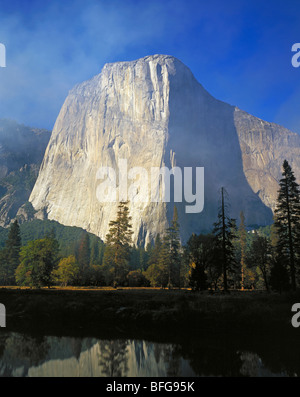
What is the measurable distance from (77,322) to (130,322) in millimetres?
3150

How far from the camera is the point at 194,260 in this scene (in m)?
35.3

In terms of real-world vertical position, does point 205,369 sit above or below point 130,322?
below

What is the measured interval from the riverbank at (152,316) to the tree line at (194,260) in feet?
25.6

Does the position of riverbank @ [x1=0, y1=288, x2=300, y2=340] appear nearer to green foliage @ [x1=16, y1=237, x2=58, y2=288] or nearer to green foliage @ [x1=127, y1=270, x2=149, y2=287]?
green foliage @ [x1=16, y1=237, x2=58, y2=288]

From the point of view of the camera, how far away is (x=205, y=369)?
31.7 ft

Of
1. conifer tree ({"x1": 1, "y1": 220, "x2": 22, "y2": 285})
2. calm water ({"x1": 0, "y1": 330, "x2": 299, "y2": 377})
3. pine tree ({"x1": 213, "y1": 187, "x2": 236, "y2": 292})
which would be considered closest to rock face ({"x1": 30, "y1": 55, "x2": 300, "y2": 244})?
conifer tree ({"x1": 1, "y1": 220, "x2": 22, "y2": 285})

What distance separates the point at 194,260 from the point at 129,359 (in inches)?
998

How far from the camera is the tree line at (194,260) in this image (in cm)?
2875

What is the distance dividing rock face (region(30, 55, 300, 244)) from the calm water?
122 metres

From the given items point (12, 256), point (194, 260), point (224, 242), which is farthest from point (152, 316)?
point (12, 256)

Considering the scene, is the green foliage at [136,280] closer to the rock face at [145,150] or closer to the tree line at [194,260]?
the tree line at [194,260]

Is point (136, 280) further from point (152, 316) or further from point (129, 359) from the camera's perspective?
point (129, 359)
